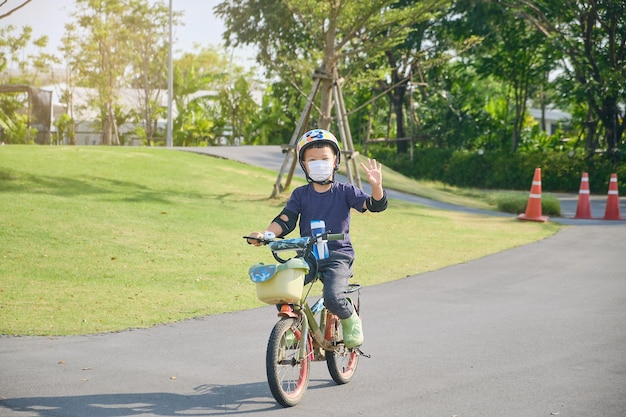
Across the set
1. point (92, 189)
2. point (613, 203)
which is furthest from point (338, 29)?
point (613, 203)

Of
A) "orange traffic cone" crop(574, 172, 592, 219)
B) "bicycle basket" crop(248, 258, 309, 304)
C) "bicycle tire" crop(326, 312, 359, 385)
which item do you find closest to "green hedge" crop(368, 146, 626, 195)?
"orange traffic cone" crop(574, 172, 592, 219)

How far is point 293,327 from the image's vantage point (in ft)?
18.6

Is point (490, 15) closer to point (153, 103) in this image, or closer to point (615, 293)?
point (153, 103)

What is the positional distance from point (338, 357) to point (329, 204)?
1.04 meters

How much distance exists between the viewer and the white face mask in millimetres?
6117

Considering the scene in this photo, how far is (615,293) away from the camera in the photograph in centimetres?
1091

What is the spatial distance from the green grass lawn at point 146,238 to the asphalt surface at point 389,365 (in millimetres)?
993

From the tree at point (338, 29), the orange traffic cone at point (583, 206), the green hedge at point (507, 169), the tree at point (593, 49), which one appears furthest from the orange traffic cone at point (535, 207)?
the green hedge at point (507, 169)

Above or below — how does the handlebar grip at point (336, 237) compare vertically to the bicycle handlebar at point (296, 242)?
above

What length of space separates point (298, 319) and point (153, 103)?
46.3m

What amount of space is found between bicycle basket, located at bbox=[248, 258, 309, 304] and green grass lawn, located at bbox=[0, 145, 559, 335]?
312 centimetres

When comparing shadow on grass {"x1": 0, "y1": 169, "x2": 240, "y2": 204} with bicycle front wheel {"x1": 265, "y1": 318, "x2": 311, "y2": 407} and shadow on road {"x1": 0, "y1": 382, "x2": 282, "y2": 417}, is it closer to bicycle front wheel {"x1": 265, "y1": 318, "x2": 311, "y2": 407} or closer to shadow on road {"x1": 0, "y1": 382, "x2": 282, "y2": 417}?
shadow on road {"x1": 0, "y1": 382, "x2": 282, "y2": 417}

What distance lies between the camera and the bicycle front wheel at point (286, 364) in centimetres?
540

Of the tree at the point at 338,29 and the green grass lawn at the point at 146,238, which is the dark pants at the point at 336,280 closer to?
the green grass lawn at the point at 146,238
